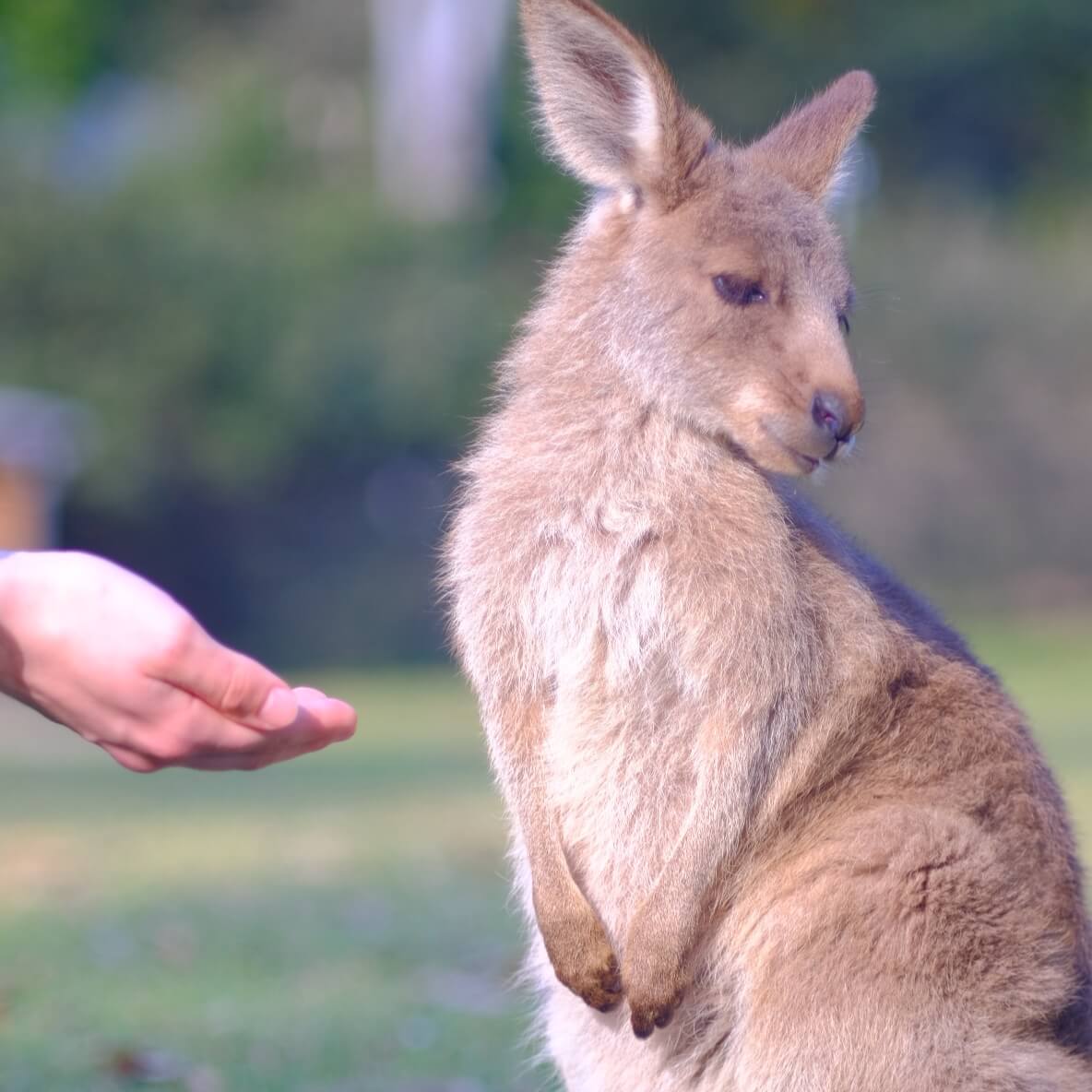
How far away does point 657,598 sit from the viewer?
358 cm

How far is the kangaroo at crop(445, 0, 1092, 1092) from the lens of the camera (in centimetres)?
344

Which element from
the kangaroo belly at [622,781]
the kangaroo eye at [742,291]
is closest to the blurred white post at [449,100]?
the kangaroo eye at [742,291]

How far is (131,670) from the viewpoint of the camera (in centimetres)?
287

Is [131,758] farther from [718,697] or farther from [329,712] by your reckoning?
[718,697]

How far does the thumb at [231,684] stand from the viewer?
2861mm

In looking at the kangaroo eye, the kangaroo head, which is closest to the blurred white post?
the kangaroo head

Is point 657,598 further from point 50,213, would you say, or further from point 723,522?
point 50,213

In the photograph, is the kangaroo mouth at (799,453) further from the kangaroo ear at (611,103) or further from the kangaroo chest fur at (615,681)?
the kangaroo ear at (611,103)

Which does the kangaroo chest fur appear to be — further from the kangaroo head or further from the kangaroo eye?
the kangaroo eye

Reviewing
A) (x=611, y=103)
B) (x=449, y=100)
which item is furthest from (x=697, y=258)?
(x=449, y=100)

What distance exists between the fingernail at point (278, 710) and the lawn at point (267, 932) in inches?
66.9

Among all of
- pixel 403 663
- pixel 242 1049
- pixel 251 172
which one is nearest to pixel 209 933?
pixel 242 1049

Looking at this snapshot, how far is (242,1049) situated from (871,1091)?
6.34ft

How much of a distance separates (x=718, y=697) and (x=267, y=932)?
3.30m
